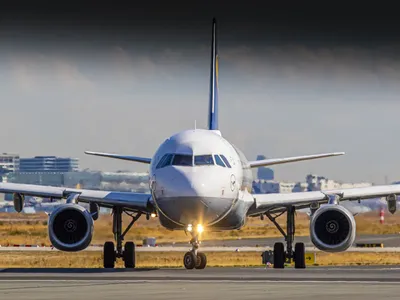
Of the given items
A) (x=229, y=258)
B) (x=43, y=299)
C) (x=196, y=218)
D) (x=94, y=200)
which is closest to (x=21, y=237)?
(x=229, y=258)

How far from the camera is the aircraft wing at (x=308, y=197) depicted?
4472cm

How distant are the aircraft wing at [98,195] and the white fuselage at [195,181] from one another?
84.4 inches

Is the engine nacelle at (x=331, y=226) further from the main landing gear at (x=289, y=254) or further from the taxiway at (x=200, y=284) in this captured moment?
the taxiway at (x=200, y=284)

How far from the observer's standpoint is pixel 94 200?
44.6 m

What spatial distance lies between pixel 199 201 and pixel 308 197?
7.17 meters

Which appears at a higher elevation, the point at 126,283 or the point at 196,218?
the point at 196,218

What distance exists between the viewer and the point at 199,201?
38.7 meters

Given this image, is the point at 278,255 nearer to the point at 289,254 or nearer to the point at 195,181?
the point at 289,254

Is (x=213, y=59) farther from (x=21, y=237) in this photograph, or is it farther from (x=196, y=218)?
(x=21, y=237)

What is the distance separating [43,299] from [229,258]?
31395mm

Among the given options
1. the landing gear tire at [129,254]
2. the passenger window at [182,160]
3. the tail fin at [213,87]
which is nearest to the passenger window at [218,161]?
the passenger window at [182,160]

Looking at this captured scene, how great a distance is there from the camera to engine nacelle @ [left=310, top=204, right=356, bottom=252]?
42406 millimetres

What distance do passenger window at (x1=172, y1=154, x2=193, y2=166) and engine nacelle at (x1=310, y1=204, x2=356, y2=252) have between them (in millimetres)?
5560

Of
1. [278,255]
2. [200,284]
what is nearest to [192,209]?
[278,255]
